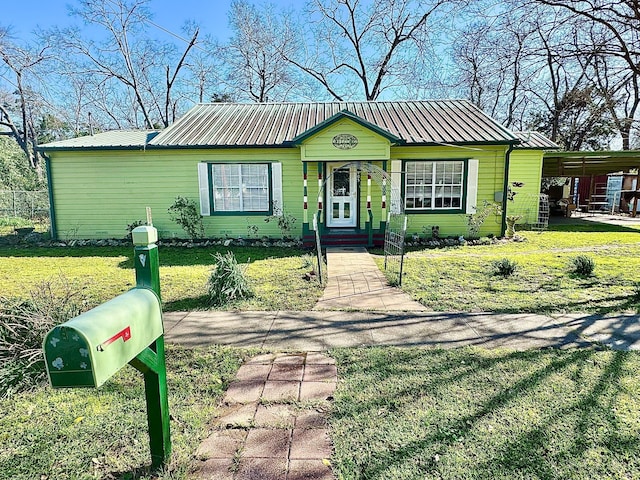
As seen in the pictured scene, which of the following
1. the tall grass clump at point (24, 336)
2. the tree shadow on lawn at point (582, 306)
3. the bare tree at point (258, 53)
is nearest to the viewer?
the tall grass clump at point (24, 336)

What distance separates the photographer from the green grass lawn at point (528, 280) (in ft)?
16.4

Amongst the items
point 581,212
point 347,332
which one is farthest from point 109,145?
point 581,212

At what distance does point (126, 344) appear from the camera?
163cm

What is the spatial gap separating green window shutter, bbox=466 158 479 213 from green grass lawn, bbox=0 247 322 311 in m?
5.04

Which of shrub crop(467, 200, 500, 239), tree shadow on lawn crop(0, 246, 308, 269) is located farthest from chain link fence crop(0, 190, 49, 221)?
shrub crop(467, 200, 500, 239)

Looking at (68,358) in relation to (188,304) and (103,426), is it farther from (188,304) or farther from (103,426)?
(188,304)

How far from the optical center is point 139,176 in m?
10.7

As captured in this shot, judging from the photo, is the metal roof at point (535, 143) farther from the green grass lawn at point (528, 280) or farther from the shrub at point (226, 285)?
the shrub at point (226, 285)

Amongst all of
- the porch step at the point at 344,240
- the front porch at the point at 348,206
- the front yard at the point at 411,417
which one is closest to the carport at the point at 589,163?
the front porch at the point at 348,206

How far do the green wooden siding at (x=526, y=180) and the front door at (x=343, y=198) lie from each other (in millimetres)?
7266

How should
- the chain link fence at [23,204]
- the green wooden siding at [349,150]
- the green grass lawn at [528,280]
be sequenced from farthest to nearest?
the chain link fence at [23,204] → the green wooden siding at [349,150] → the green grass lawn at [528,280]

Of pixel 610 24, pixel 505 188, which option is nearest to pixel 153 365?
pixel 610 24

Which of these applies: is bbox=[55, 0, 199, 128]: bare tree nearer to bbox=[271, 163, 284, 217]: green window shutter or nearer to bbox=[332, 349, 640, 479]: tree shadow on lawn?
bbox=[271, 163, 284, 217]: green window shutter

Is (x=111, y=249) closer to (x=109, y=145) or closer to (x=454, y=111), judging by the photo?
(x=109, y=145)
